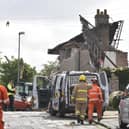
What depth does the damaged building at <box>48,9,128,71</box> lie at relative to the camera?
53.6m

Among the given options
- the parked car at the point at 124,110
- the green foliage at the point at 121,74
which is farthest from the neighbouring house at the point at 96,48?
the parked car at the point at 124,110

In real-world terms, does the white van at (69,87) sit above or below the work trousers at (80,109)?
above

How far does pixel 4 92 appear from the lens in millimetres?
14430

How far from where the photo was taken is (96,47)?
51.7 meters

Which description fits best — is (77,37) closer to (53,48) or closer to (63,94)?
(53,48)

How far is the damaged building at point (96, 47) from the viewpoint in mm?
53562

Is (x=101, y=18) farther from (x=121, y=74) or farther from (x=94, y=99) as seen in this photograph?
(x=94, y=99)

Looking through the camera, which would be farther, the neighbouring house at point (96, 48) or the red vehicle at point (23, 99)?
the neighbouring house at point (96, 48)

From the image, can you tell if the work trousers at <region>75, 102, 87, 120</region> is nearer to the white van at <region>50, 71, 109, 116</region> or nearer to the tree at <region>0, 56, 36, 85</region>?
the white van at <region>50, 71, 109, 116</region>

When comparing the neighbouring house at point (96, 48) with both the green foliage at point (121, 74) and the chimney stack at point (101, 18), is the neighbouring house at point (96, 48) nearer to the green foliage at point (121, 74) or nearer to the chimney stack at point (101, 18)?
the chimney stack at point (101, 18)

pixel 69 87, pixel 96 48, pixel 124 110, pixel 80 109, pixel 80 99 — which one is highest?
pixel 96 48

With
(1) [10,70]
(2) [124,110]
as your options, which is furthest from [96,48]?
(1) [10,70]

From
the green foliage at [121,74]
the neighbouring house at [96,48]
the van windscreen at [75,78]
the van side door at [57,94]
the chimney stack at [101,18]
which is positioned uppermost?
the chimney stack at [101,18]

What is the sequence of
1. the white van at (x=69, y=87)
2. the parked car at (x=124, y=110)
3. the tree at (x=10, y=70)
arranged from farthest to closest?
the tree at (x=10, y=70)
the white van at (x=69, y=87)
the parked car at (x=124, y=110)
